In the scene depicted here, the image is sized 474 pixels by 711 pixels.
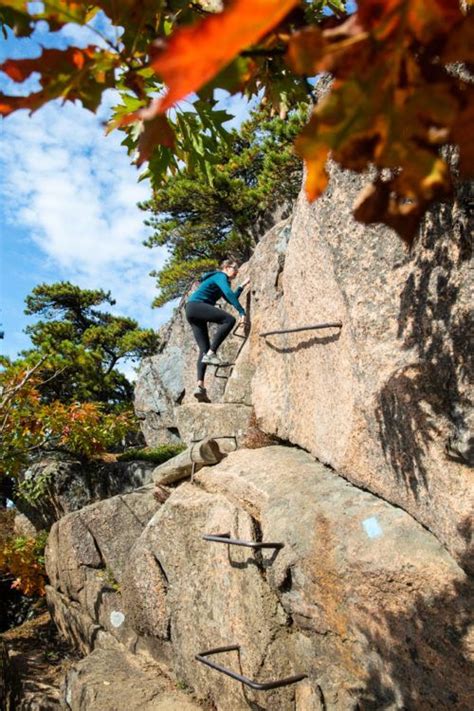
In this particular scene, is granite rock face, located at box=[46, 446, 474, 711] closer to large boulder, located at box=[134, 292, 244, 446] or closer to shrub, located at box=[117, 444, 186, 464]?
shrub, located at box=[117, 444, 186, 464]

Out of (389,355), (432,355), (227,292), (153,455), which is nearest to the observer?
(432,355)

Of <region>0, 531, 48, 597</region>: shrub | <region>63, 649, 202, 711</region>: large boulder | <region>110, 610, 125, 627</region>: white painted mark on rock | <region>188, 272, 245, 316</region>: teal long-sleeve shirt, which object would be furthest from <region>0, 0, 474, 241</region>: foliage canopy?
<region>0, 531, 48, 597</region>: shrub

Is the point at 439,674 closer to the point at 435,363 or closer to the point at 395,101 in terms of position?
the point at 435,363

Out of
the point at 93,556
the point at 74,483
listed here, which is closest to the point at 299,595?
the point at 93,556

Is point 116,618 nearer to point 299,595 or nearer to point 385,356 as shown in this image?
point 299,595

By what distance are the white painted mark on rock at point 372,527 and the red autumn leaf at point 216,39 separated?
365 cm

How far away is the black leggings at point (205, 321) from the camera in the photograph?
8.90 m

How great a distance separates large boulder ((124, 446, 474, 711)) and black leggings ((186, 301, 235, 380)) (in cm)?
322

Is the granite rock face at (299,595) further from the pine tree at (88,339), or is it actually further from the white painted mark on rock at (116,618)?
the pine tree at (88,339)

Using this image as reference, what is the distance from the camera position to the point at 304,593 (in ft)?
13.7

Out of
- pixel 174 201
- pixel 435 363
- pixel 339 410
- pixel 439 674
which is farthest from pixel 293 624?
pixel 174 201

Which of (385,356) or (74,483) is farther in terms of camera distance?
(74,483)

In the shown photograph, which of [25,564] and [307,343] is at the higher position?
[307,343]

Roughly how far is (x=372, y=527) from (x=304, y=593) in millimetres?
870
